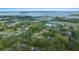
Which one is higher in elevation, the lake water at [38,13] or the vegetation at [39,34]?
the lake water at [38,13]

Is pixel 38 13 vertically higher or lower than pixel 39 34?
higher

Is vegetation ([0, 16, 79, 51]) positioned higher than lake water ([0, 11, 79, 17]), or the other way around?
lake water ([0, 11, 79, 17])

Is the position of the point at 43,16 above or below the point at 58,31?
above
